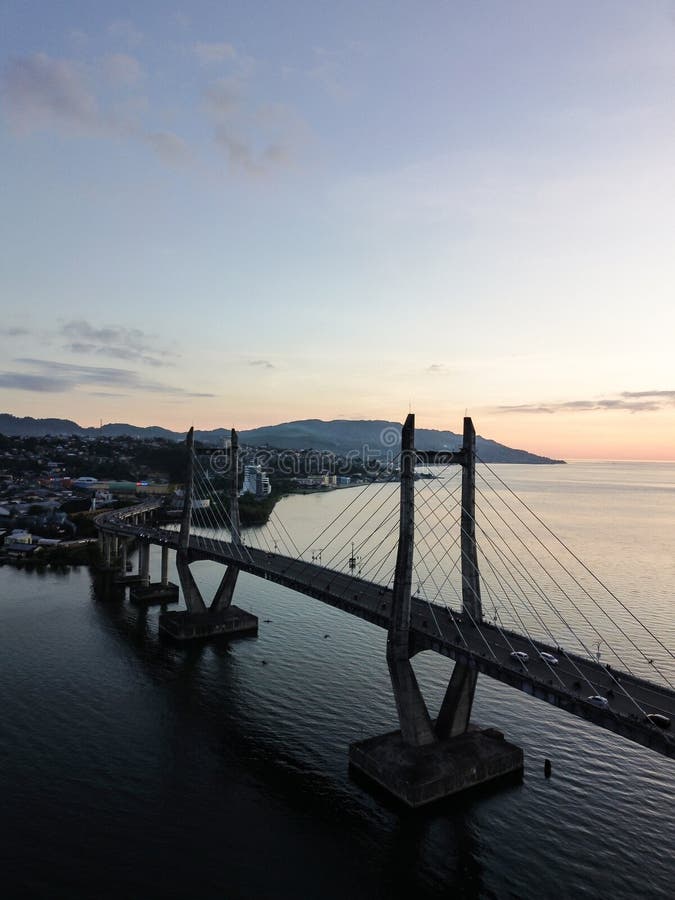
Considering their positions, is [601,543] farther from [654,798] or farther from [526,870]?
[526,870]

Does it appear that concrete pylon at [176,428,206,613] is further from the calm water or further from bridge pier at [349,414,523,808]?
bridge pier at [349,414,523,808]

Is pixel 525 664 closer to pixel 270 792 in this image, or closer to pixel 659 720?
pixel 659 720

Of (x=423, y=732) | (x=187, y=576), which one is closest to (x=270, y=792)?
(x=423, y=732)

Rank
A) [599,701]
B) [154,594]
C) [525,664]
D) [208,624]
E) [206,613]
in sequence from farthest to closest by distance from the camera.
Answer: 1. [154,594]
2. [206,613]
3. [208,624]
4. [525,664]
5. [599,701]

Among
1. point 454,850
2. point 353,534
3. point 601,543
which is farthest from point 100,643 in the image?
point 601,543

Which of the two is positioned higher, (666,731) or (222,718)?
(666,731)
